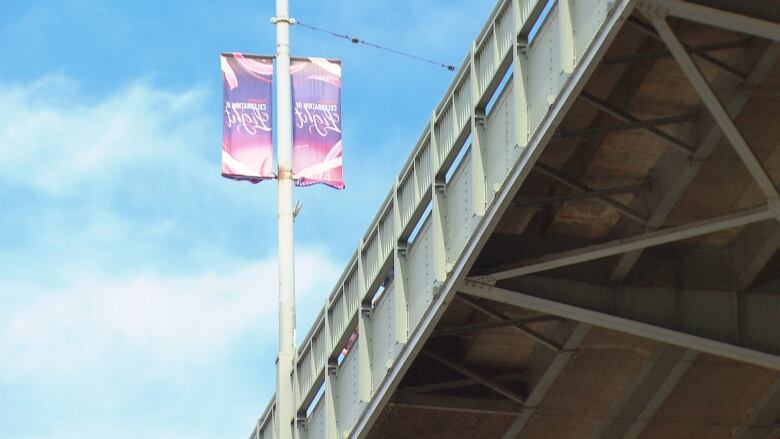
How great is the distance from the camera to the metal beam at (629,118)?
30.6 meters

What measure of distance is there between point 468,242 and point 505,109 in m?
2.08

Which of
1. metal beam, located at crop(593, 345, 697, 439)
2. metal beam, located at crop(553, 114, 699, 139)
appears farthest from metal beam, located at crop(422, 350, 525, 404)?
metal beam, located at crop(553, 114, 699, 139)

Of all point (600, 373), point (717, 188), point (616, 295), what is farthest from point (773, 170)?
point (600, 373)

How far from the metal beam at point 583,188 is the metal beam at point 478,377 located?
4.92 metres

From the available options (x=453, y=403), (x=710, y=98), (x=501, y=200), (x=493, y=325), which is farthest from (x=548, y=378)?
(x=710, y=98)

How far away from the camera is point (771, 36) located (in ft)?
84.5

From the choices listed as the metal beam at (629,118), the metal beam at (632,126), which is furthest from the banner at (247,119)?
the metal beam at (629,118)

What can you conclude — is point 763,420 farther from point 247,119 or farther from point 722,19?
point 722,19

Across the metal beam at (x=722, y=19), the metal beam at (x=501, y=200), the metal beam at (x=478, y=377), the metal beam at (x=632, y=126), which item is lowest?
the metal beam at (x=722, y=19)

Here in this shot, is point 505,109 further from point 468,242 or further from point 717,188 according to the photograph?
point 717,188

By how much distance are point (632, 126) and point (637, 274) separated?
469 centimetres

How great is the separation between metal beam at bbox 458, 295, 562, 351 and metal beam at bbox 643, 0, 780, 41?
910 centimetres

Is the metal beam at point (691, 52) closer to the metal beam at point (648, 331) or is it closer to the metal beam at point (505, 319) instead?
the metal beam at point (648, 331)

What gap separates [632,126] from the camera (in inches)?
1206
